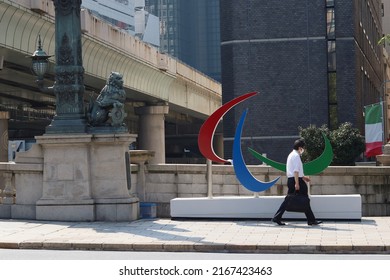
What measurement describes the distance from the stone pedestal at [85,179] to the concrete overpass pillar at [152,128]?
155 feet

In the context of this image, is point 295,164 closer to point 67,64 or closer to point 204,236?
point 204,236

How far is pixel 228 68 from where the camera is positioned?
58.5 meters

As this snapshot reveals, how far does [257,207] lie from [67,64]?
17.2ft

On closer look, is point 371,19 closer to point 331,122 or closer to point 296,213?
point 331,122

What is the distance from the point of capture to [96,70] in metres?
46.4

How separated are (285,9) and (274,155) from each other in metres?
9.45

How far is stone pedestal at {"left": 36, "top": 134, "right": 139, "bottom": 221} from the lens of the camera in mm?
19630

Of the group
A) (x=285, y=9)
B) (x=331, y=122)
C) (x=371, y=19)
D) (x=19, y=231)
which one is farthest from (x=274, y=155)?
(x=19, y=231)

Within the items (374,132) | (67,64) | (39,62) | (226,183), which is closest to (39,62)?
(39,62)

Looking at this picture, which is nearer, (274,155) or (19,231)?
(19,231)

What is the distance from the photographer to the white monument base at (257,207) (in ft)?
63.6

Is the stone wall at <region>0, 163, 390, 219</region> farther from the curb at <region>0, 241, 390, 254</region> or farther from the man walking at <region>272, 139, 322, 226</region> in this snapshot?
the curb at <region>0, 241, 390, 254</region>

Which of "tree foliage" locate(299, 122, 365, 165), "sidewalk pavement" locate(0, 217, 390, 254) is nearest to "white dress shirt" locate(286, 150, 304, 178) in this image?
"sidewalk pavement" locate(0, 217, 390, 254)

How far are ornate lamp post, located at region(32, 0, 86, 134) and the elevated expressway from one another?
1183 centimetres
